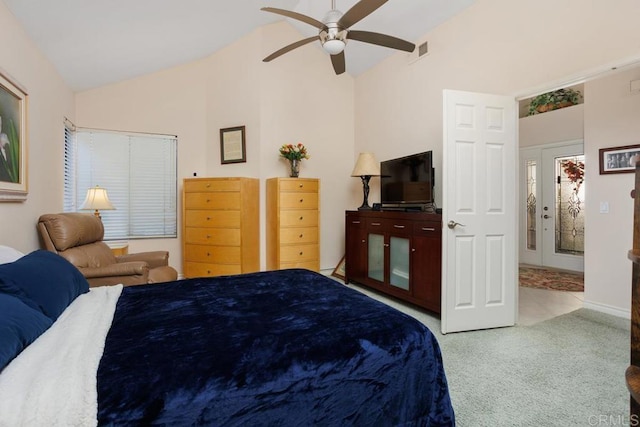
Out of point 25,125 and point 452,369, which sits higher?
point 25,125

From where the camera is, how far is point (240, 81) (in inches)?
183

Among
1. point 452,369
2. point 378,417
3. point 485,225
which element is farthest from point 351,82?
point 378,417

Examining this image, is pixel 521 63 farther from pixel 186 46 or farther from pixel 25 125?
pixel 25 125

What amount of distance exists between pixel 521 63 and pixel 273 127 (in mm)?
2941

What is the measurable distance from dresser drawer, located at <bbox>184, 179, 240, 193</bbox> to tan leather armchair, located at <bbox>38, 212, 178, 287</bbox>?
47.1 inches

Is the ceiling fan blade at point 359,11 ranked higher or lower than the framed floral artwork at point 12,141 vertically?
higher

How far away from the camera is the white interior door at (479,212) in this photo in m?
2.85

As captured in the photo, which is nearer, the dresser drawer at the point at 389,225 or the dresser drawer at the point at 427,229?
the dresser drawer at the point at 427,229

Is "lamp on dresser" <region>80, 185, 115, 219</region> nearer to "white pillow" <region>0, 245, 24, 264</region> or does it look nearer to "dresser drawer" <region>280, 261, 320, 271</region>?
"white pillow" <region>0, 245, 24, 264</region>

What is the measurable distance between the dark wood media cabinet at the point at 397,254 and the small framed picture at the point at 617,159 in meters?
1.79

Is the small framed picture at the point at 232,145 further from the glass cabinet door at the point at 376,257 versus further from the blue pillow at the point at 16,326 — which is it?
the blue pillow at the point at 16,326

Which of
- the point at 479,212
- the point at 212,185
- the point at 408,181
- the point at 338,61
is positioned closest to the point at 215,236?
the point at 212,185

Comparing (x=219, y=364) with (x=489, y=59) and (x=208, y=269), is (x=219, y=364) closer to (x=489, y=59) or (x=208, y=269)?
(x=208, y=269)

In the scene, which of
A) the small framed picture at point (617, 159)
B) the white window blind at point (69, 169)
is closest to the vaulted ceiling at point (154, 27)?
the white window blind at point (69, 169)
